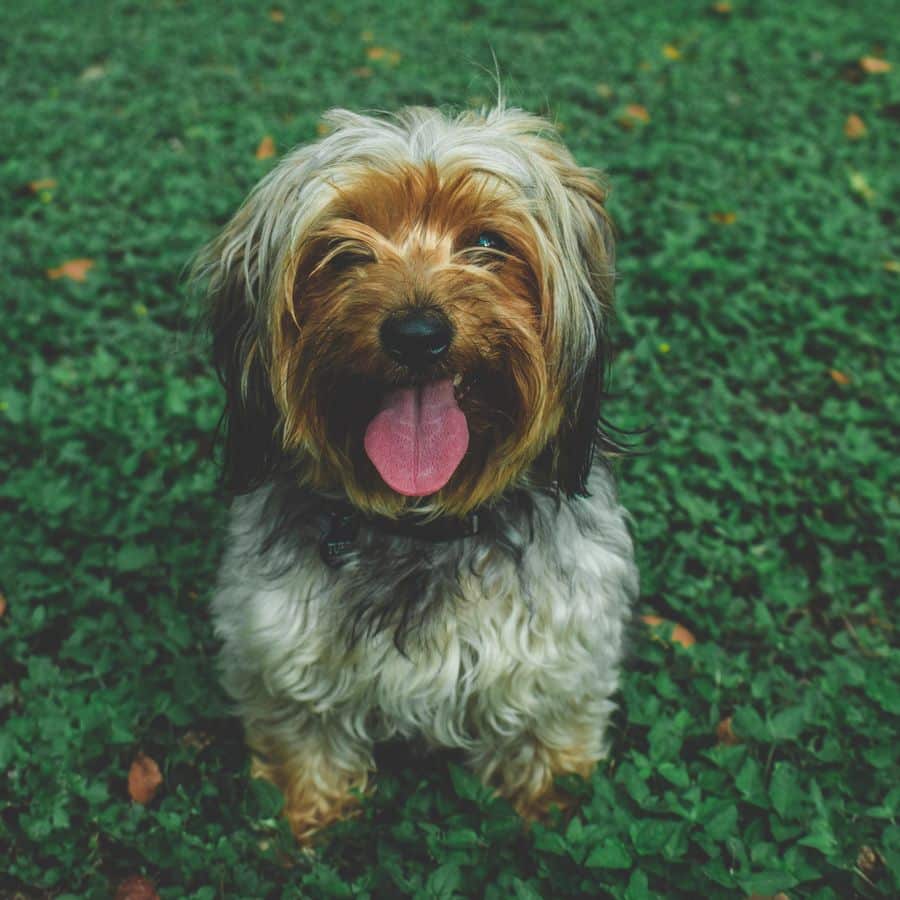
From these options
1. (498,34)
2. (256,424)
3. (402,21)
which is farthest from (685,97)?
(256,424)

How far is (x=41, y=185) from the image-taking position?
5.35m

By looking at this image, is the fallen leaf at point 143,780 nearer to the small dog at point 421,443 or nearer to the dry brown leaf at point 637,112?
the small dog at point 421,443

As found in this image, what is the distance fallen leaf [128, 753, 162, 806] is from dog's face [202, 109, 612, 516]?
1189 millimetres

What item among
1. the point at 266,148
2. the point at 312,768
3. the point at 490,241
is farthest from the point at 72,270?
the point at 490,241

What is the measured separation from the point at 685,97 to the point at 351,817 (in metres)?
4.71

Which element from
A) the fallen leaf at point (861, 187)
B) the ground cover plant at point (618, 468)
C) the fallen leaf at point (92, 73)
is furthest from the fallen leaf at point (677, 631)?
the fallen leaf at point (92, 73)

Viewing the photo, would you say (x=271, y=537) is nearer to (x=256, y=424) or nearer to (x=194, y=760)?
(x=256, y=424)

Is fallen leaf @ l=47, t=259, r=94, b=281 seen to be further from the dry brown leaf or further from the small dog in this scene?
the dry brown leaf

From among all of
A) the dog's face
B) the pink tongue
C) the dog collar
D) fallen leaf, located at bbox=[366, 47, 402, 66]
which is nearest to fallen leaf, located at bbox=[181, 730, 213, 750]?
the dog collar

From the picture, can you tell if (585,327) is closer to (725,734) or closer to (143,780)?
(725,734)

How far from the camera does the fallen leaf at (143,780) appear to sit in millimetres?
3025

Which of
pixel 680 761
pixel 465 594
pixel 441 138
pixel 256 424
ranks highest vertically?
pixel 441 138

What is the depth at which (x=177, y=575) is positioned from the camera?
3.50 m

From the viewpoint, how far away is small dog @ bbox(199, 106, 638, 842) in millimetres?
2264
